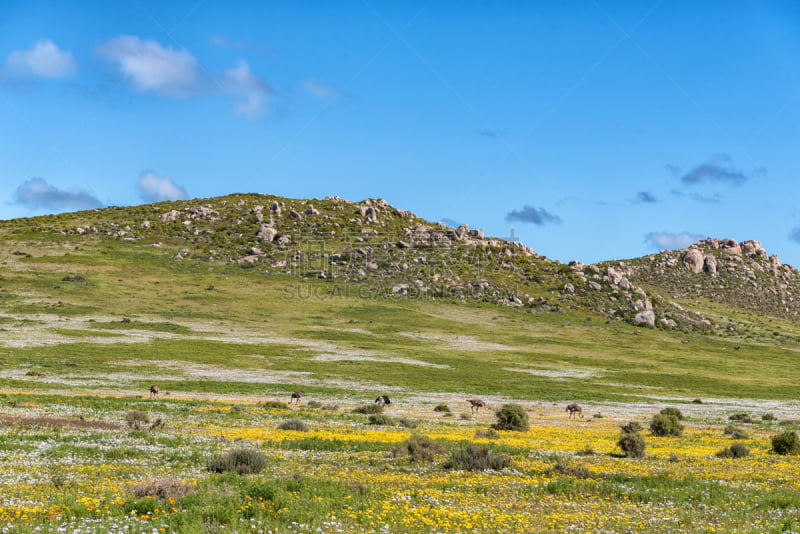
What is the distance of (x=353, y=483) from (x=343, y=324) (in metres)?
112

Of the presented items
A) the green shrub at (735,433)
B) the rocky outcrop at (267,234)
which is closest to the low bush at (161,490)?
the green shrub at (735,433)

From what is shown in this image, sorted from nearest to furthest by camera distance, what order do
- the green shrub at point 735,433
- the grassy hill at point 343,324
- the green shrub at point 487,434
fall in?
the green shrub at point 487,434, the green shrub at point 735,433, the grassy hill at point 343,324

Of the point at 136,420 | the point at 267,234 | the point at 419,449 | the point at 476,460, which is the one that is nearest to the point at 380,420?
the point at 419,449

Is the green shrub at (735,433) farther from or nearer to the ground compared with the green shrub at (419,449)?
nearer to the ground

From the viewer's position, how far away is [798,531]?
1436 centimetres

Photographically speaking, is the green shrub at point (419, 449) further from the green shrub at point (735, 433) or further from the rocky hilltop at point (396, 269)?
the rocky hilltop at point (396, 269)

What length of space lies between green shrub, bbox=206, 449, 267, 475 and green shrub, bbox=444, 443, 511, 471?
6759 millimetres

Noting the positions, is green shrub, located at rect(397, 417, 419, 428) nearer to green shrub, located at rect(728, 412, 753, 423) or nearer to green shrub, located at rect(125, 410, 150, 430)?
green shrub, located at rect(125, 410, 150, 430)

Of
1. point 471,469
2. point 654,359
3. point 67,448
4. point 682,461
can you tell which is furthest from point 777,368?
point 67,448

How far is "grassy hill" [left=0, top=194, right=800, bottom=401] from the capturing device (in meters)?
74.6

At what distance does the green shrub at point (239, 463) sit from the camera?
760 inches

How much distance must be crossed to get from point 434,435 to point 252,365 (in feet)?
185

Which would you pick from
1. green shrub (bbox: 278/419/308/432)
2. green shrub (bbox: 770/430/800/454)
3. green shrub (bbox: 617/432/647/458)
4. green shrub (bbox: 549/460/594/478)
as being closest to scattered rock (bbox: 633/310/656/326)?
green shrub (bbox: 770/430/800/454)

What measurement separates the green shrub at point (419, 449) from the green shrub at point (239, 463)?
20.2 feet
